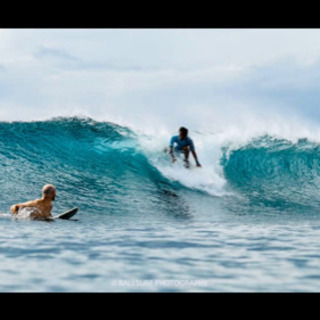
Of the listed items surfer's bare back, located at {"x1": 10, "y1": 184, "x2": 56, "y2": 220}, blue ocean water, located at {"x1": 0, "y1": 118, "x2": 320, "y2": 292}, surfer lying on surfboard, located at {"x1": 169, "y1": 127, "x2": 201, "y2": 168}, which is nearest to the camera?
blue ocean water, located at {"x1": 0, "y1": 118, "x2": 320, "y2": 292}

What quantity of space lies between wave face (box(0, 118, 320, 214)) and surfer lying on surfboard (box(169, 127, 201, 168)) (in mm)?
379

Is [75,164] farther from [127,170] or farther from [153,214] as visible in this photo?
[153,214]

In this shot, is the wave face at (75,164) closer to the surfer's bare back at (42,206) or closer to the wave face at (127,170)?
the wave face at (127,170)

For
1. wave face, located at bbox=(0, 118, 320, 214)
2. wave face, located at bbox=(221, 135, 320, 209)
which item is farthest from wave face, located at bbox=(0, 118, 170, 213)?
wave face, located at bbox=(221, 135, 320, 209)

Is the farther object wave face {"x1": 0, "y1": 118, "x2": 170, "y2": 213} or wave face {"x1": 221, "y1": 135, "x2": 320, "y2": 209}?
wave face {"x1": 221, "y1": 135, "x2": 320, "y2": 209}

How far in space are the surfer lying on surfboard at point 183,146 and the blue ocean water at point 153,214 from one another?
1.14 ft

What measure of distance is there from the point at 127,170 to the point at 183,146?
67.2 inches

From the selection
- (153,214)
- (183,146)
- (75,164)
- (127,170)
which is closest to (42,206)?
(153,214)

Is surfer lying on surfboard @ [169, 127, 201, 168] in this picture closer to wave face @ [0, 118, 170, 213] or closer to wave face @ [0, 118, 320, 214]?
wave face @ [0, 118, 320, 214]

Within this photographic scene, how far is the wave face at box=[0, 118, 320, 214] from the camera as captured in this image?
1215 centimetres

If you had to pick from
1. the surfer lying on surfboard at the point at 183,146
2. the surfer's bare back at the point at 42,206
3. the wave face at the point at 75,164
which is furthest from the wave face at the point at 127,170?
the surfer's bare back at the point at 42,206

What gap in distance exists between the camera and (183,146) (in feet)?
42.7

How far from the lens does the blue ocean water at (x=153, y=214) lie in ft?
15.4
